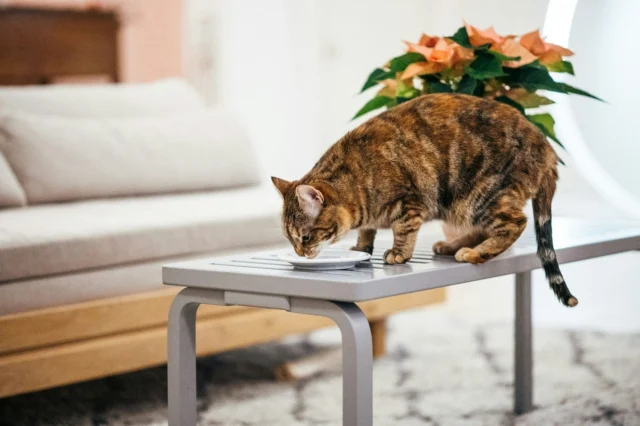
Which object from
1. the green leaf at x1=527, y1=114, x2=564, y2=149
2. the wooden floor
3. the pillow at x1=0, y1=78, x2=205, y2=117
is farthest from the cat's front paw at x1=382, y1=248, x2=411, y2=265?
the pillow at x1=0, y1=78, x2=205, y2=117

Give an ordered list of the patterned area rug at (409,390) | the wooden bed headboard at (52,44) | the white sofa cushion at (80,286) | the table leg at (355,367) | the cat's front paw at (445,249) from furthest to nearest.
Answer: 1. the wooden bed headboard at (52,44)
2. the patterned area rug at (409,390)
3. the white sofa cushion at (80,286)
4. the cat's front paw at (445,249)
5. the table leg at (355,367)

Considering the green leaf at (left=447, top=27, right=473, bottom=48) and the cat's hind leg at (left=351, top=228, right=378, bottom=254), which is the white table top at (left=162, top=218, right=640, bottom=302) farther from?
the green leaf at (left=447, top=27, right=473, bottom=48)

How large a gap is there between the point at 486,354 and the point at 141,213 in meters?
1.25

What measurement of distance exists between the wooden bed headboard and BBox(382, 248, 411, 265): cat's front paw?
3274mm

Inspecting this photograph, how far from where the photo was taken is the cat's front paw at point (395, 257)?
1.69 meters

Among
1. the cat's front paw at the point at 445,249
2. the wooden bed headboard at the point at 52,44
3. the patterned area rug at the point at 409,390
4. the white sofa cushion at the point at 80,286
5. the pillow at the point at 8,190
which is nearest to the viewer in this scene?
the cat's front paw at the point at 445,249

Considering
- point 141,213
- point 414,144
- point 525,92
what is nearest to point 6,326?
point 141,213

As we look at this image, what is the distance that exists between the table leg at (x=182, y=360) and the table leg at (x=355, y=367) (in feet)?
0.99

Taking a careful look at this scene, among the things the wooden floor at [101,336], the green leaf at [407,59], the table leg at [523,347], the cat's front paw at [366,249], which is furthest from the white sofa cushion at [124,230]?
the table leg at [523,347]

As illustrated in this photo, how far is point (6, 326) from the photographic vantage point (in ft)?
6.71

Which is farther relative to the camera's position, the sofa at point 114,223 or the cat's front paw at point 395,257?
the sofa at point 114,223

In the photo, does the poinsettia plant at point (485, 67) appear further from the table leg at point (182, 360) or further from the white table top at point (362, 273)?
the table leg at point (182, 360)

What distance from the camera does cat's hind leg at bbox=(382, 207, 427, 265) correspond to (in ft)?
5.58

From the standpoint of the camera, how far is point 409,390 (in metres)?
2.53
